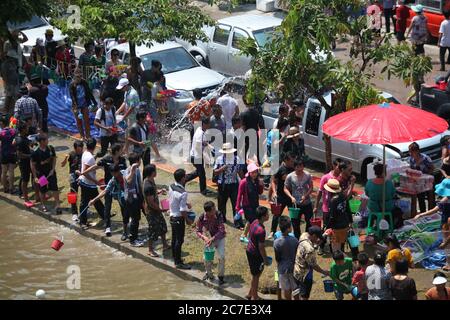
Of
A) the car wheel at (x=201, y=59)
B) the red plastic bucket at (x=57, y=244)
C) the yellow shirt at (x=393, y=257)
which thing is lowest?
the car wheel at (x=201, y=59)

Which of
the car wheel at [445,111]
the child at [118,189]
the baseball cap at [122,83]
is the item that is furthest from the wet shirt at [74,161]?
the car wheel at [445,111]

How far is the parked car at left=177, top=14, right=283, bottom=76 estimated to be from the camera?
2653 centimetres

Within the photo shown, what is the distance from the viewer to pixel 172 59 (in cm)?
2530

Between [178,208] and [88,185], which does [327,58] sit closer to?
[178,208]

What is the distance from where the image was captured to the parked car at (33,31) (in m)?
28.1

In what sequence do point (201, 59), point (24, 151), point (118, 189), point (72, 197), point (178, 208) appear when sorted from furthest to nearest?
point (201, 59) < point (24, 151) < point (72, 197) < point (118, 189) < point (178, 208)

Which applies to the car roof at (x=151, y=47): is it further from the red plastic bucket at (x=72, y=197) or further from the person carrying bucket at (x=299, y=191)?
the person carrying bucket at (x=299, y=191)

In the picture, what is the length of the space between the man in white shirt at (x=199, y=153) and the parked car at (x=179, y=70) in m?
3.71

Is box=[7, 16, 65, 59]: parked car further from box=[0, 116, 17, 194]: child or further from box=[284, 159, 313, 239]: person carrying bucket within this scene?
box=[284, 159, 313, 239]: person carrying bucket

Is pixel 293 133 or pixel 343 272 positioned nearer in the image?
pixel 343 272

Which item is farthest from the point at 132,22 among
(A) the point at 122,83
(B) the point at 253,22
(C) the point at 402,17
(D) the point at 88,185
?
(C) the point at 402,17

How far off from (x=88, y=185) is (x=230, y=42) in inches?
361

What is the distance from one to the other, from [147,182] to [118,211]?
9.15ft

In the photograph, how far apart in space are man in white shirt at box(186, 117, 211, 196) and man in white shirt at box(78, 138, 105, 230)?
173 cm
